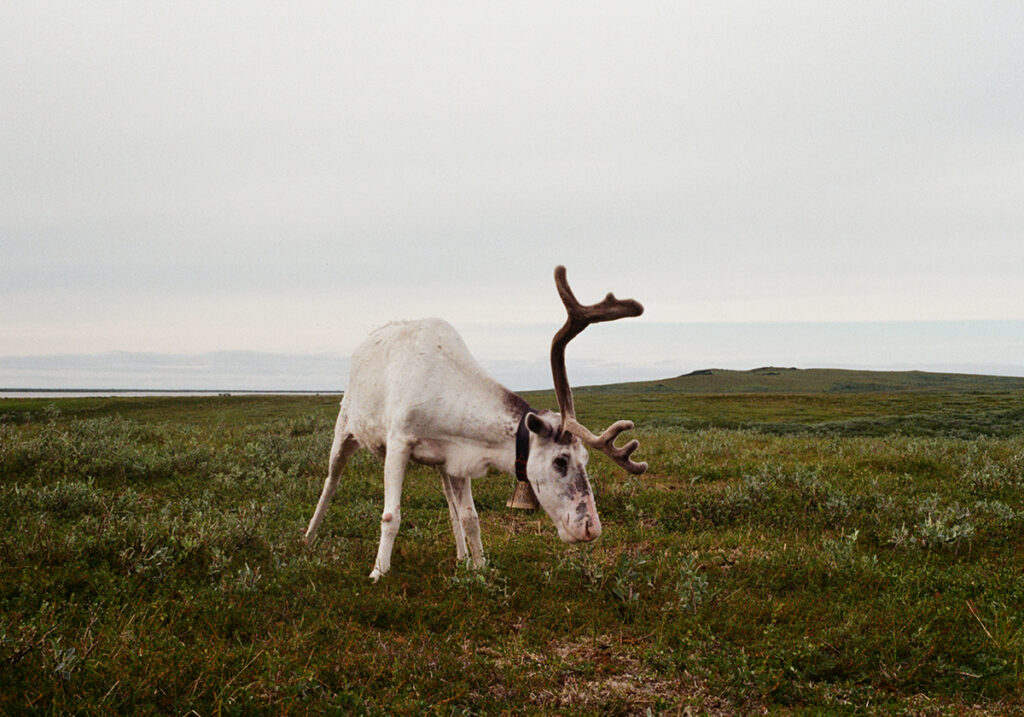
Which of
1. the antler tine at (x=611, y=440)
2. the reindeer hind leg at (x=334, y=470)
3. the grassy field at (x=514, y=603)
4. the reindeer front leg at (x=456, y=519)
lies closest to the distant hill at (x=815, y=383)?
the grassy field at (x=514, y=603)

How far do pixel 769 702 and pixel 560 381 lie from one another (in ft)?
10.3

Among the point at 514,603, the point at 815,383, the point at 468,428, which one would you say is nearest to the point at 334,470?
the point at 468,428

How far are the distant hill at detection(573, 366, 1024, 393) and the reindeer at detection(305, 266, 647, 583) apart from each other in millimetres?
73797

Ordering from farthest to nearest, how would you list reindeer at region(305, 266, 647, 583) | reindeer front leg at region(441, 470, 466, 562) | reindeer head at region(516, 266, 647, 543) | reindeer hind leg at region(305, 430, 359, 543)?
reindeer hind leg at region(305, 430, 359, 543) → reindeer front leg at region(441, 470, 466, 562) → reindeer at region(305, 266, 647, 583) → reindeer head at region(516, 266, 647, 543)

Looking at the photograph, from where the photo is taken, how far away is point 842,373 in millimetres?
110375

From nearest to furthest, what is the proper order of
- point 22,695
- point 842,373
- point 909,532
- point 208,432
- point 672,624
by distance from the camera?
point 22,695 → point 672,624 → point 909,532 → point 208,432 → point 842,373

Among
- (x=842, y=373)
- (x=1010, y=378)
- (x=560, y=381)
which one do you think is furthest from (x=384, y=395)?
(x=1010, y=378)

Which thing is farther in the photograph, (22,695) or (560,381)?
(560,381)

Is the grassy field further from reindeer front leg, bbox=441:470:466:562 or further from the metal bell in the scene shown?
the metal bell

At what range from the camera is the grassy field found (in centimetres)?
405

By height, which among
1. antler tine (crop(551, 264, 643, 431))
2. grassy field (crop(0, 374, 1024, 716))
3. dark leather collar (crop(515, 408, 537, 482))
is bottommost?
grassy field (crop(0, 374, 1024, 716))

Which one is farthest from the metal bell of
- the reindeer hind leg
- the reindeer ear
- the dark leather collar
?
the reindeer hind leg

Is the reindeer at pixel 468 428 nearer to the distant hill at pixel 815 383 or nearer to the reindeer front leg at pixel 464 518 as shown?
the reindeer front leg at pixel 464 518

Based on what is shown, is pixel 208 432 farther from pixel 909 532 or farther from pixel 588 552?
pixel 909 532
